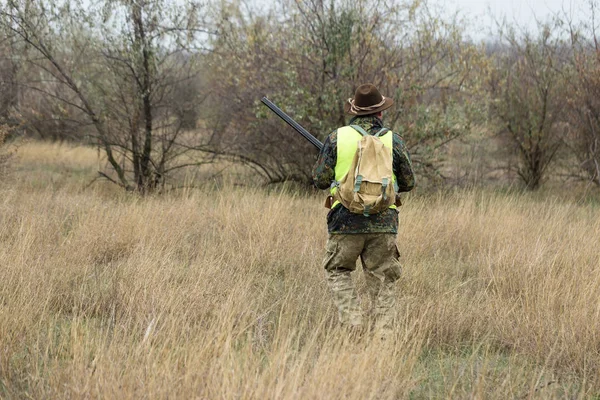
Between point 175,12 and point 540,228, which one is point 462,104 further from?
point 175,12

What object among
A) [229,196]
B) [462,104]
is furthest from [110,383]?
[462,104]

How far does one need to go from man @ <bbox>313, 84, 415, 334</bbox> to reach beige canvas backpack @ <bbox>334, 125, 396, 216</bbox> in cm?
12

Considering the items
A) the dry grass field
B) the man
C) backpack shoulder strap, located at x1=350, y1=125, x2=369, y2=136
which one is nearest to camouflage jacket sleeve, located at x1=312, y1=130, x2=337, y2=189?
the man

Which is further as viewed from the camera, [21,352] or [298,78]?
[298,78]

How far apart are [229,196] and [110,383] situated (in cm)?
499

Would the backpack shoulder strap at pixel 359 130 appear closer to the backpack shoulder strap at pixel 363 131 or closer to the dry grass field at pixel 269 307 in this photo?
the backpack shoulder strap at pixel 363 131

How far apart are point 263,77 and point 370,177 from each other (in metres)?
6.70

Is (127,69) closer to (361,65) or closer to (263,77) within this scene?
(263,77)

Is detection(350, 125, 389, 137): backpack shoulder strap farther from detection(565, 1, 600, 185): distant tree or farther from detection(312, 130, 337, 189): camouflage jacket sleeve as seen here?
detection(565, 1, 600, 185): distant tree

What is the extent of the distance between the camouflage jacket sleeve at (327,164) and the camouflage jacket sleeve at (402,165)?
39cm

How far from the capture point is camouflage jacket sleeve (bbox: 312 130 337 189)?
3.59 m

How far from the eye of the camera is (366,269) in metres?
3.88

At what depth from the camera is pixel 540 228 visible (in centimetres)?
617

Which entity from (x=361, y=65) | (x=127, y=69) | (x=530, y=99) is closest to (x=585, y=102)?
(x=530, y=99)
